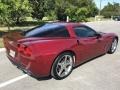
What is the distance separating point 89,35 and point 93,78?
1468mm

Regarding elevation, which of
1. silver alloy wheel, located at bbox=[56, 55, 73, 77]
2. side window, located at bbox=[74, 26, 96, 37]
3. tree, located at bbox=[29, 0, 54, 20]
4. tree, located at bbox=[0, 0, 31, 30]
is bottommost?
silver alloy wheel, located at bbox=[56, 55, 73, 77]

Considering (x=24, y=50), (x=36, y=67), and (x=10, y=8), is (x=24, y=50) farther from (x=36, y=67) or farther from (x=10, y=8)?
(x=10, y=8)

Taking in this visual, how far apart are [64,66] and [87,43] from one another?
3.61ft

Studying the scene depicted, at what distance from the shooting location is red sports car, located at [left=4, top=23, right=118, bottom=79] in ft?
16.5

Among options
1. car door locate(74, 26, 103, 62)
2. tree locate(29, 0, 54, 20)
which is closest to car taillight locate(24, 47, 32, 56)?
car door locate(74, 26, 103, 62)

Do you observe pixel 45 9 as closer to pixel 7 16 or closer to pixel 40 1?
pixel 40 1

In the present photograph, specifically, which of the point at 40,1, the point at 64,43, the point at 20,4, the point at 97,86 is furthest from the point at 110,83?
the point at 40,1

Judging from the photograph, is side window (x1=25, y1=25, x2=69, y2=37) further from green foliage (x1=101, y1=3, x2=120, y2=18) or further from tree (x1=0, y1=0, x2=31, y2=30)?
green foliage (x1=101, y1=3, x2=120, y2=18)

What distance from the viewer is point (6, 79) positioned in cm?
562

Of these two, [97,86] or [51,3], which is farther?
[51,3]

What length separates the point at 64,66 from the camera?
5.79 metres

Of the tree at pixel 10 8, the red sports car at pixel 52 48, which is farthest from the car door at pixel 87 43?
the tree at pixel 10 8

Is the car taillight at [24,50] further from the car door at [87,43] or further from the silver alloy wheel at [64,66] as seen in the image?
the car door at [87,43]

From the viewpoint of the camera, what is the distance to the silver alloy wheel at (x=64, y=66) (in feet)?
18.4
